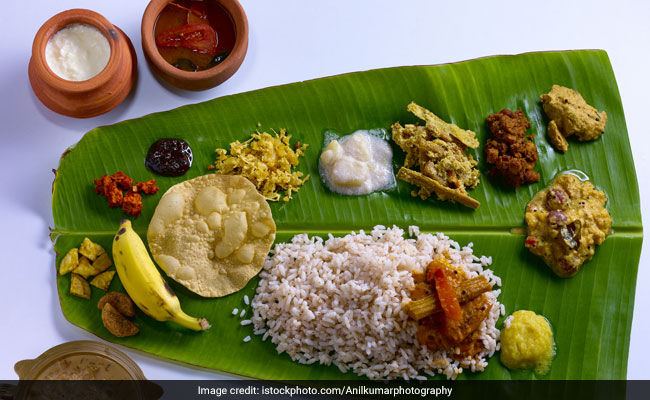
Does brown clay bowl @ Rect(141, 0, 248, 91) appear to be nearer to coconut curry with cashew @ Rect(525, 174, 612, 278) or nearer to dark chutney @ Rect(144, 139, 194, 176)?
dark chutney @ Rect(144, 139, 194, 176)

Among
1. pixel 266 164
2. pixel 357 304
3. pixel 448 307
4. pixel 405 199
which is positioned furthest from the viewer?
pixel 405 199

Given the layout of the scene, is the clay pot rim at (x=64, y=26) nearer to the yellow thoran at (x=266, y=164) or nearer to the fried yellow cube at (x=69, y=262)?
the yellow thoran at (x=266, y=164)

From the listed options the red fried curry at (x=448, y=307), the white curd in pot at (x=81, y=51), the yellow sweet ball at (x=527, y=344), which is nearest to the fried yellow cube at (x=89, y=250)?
the white curd in pot at (x=81, y=51)

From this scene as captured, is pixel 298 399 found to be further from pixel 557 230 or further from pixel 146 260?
pixel 557 230

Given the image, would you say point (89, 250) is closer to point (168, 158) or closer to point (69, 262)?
point (69, 262)

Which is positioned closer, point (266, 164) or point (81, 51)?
point (81, 51)

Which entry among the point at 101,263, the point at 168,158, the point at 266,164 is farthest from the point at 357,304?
the point at 101,263

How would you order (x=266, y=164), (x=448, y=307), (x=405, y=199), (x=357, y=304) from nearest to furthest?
(x=448, y=307)
(x=357, y=304)
(x=266, y=164)
(x=405, y=199)
